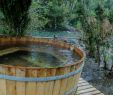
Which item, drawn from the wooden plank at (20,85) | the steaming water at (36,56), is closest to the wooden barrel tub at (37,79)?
the wooden plank at (20,85)

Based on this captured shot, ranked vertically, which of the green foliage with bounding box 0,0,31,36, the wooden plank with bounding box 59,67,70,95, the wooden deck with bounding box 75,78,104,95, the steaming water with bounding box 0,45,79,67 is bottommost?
the wooden deck with bounding box 75,78,104,95

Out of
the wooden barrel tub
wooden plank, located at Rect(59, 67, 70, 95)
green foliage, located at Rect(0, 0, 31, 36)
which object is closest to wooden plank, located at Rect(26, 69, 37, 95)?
the wooden barrel tub

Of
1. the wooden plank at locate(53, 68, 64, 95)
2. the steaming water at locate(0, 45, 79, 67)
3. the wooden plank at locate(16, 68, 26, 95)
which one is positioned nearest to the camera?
the wooden plank at locate(16, 68, 26, 95)

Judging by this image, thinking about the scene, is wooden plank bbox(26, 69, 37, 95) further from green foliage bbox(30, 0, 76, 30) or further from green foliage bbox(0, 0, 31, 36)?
green foliage bbox(30, 0, 76, 30)

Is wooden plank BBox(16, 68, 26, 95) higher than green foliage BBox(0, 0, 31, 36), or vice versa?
green foliage BBox(0, 0, 31, 36)

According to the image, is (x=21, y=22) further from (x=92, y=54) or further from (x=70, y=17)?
(x=70, y=17)

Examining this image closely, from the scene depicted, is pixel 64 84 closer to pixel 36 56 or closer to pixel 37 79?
pixel 37 79

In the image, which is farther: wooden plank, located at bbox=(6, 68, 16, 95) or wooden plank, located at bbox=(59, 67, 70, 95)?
wooden plank, located at bbox=(59, 67, 70, 95)

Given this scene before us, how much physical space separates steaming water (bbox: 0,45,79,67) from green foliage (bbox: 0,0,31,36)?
824 mm

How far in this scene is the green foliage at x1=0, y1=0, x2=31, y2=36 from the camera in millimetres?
4809

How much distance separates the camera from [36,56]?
13.2 feet

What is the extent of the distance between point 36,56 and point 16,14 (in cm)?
130

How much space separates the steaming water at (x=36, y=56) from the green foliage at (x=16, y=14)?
0.82m

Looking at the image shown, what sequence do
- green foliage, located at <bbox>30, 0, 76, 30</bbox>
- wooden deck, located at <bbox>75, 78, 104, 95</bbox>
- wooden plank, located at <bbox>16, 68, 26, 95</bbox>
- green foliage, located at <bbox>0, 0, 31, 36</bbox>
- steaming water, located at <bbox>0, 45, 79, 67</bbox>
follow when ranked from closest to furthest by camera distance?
wooden plank, located at <bbox>16, 68, 26, 95</bbox>, steaming water, located at <bbox>0, 45, 79, 67</bbox>, wooden deck, located at <bbox>75, 78, 104, 95</bbox>, green foliage, located at <bbox>0, 0, 31, 36</bbox>, green foliage, located at <bbox>30, 0, 76, 30</bbox>
